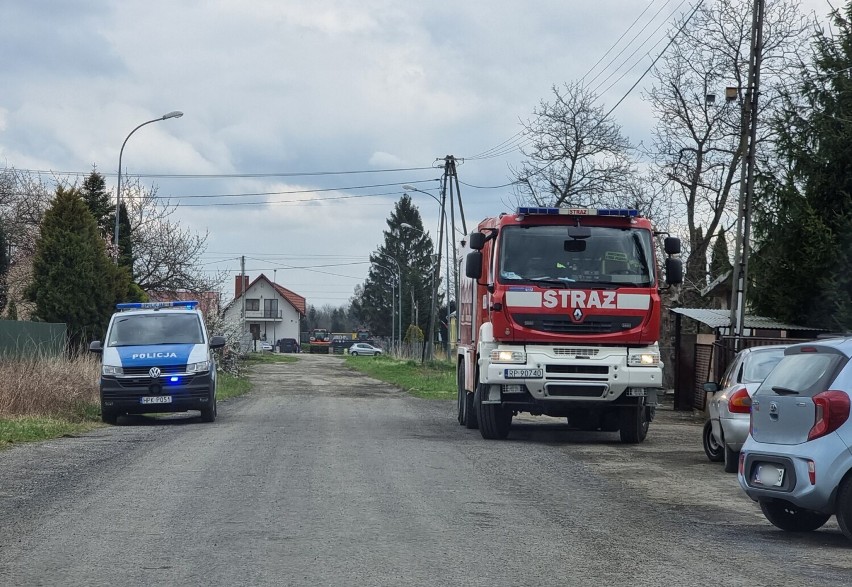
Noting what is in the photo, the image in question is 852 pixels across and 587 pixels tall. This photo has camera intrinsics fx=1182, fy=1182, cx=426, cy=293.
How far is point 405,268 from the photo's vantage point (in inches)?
4355

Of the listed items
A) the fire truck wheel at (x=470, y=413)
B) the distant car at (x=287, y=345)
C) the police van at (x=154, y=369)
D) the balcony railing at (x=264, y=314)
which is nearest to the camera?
the fire truck wheel at (x=470, y=413)

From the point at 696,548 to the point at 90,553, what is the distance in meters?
4.17

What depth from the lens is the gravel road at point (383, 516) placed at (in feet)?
23.9

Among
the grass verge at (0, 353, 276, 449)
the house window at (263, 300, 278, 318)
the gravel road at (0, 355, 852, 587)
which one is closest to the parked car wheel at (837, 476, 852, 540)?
the gravel road at (0, 355, 852, 587)

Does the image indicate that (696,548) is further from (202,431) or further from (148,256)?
(148,256)

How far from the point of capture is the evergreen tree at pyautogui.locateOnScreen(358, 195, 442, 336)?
109000 millimetres

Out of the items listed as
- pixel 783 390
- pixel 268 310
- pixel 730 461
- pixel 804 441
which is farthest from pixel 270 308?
pixel 804 441

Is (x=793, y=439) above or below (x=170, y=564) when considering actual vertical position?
above

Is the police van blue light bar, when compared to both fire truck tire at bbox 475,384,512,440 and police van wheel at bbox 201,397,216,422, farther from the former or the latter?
police van wheel at bbox 201,397,216,422

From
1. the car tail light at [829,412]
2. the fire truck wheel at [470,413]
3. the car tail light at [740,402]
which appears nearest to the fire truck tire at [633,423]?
the fire truck wheel at [470,413]

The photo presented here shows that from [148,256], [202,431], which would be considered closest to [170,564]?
[202,431]

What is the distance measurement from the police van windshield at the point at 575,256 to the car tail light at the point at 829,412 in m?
7.69

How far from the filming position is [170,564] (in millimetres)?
7391

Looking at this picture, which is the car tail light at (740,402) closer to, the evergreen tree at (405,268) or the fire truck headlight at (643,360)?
the fire truck headlight at (643,360)
